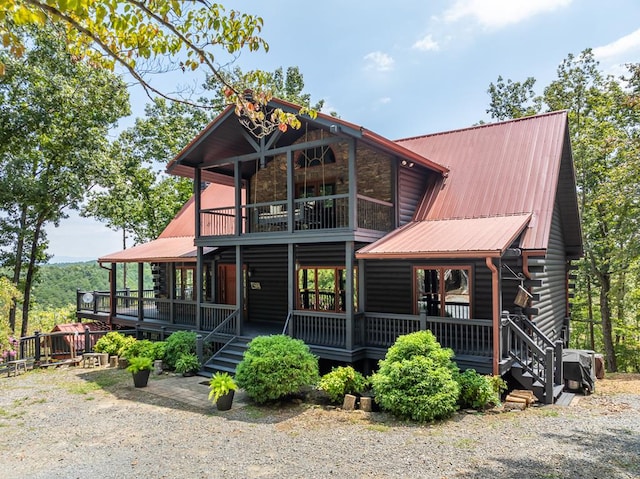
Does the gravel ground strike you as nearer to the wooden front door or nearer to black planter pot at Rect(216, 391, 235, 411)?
black planter pot at Rect(216, 391, 235, 411)

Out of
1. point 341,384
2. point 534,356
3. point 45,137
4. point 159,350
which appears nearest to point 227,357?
point 159,350

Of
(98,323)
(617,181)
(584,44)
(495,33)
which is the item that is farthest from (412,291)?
(584,44)

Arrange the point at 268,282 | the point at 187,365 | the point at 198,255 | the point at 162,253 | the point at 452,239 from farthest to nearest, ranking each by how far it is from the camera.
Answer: the point at 162,253
the point at 268,282
the point at 198,255
the point at 187,365
the point at 452,239

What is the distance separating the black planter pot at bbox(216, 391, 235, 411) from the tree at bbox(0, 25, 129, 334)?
15875 mm

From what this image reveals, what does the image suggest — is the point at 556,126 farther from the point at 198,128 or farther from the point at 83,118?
the point at 198,128

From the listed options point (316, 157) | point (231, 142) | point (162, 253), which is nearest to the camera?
point (231, 142)

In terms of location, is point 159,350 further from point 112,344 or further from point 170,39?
point 170,39

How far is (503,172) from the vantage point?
13070mm

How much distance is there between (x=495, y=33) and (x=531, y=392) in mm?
13561

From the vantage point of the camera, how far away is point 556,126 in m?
13.6

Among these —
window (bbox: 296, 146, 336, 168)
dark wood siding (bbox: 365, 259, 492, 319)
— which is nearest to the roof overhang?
window (bbox: 296, 146, 336, 168)

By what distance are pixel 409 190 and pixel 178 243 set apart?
10407 millimetres

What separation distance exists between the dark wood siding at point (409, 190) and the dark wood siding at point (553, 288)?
13.0 feet

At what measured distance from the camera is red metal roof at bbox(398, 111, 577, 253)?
38.1ft
